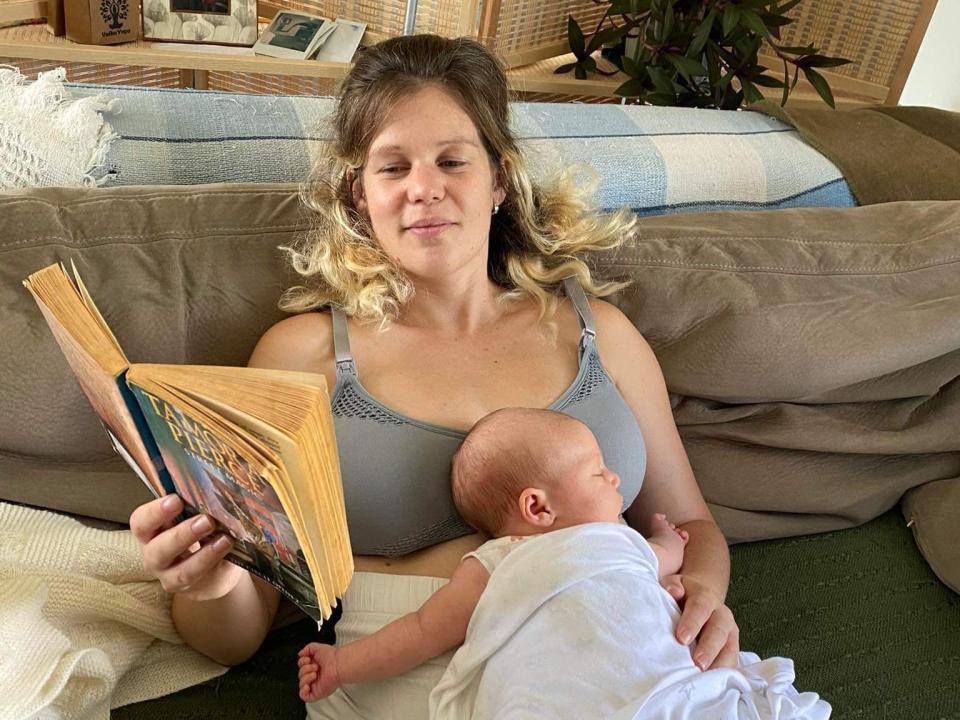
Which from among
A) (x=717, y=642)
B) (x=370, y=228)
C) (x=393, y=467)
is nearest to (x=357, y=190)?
(x=370, y=228)

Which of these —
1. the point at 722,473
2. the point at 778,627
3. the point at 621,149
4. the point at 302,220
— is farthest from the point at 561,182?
the point at 778,627

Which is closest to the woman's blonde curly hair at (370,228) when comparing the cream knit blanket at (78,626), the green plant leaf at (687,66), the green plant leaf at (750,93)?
the cream knit blanket at (78,626)

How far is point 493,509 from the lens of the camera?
1233 millimetres

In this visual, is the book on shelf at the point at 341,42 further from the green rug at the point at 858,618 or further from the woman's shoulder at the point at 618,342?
the green rug at the point at 858,618

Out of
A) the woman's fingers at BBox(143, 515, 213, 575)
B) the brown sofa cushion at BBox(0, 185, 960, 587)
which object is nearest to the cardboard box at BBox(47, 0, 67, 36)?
the brown sofa cushion at BBox(0, 185, 960, 587)

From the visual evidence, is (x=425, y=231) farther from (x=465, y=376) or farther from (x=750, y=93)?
(x=750, y=93)

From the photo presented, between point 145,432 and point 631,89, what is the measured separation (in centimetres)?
203

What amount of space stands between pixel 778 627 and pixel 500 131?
836 mm

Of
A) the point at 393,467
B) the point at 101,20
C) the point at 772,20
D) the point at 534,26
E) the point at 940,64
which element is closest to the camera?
the point at 393,467

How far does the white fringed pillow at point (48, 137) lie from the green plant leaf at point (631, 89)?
1514mm

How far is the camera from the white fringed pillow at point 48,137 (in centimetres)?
139

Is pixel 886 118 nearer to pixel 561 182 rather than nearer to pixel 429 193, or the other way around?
pixel 561 182

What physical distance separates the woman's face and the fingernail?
0.50 meters

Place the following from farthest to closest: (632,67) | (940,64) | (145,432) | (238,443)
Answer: (940,64) → (632,67) → (145,432) → (238,443)
